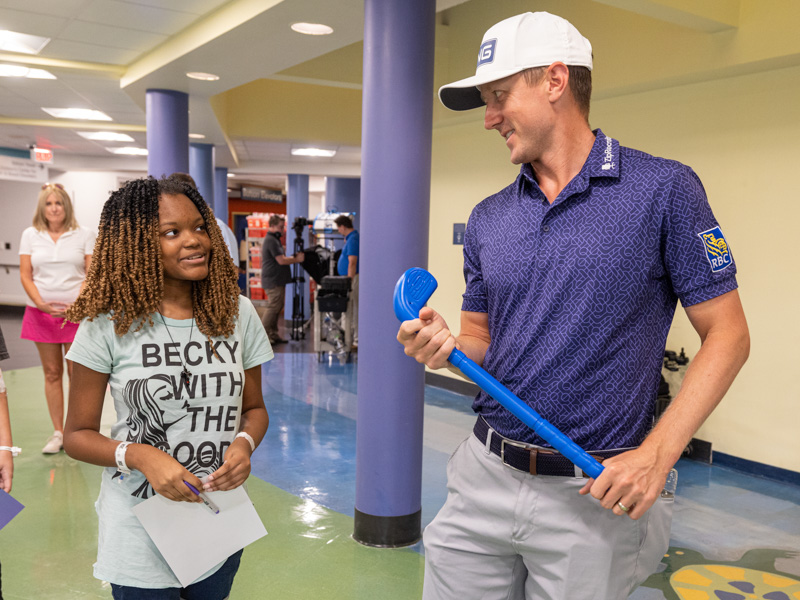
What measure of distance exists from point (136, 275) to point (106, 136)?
10.4 meters

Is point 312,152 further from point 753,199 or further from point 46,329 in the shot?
point 753,199

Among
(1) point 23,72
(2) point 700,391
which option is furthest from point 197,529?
(1) point 23,72

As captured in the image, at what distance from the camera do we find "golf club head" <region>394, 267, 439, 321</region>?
1.32 metres

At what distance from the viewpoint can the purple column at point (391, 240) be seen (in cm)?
306

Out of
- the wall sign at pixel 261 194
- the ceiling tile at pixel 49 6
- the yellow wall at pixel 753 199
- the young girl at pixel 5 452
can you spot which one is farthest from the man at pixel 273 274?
the wall sign at pixel 261 194

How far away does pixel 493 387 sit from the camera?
1.29 metres

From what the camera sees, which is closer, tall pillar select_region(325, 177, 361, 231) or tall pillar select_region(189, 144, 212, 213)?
tall pillar select_region(189, 144, 212, 213)

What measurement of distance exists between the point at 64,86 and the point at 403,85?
566 centimetres

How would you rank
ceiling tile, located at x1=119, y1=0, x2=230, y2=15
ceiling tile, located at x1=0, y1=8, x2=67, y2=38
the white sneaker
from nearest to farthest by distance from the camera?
the white sneaker
ceiling tile, located at x1=119, y1=0, x2=230, y2=15
ceiling tile, located at x1=0, y1=8, x2=67, y2=38

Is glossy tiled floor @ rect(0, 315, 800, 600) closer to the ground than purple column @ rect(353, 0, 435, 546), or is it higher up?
closer to the ground

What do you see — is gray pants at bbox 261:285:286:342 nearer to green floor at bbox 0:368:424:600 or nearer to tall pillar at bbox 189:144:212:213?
tall pillar at bbox 189:144:212:213

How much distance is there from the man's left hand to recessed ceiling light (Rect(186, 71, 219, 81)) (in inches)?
222

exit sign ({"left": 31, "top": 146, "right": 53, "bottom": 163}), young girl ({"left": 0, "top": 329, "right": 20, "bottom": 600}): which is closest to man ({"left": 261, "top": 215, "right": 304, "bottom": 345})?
exit sign ({"left": 31, "top": 146, "right": 53, "bottom": 163})

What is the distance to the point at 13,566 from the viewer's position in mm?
3020
